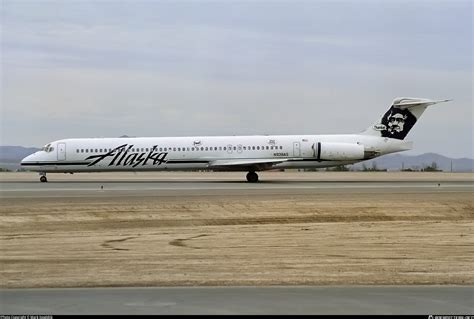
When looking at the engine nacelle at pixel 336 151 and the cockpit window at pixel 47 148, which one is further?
the cockpit window at pixel 47 148

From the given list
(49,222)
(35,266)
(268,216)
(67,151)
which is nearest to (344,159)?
(67,151)

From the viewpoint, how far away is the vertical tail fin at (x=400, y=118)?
156 ft

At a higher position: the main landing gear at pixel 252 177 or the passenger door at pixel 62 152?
the passenger door at pixel 62 152

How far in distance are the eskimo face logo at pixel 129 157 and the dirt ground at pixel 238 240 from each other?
16.9 metres

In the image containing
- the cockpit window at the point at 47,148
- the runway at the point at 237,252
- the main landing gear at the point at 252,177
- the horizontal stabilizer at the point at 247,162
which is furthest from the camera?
the cockpit window at the point at 47,148

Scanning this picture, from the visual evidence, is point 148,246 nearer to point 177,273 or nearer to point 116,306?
point 177,273

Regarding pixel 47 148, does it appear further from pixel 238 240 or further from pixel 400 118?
pixel 238 240

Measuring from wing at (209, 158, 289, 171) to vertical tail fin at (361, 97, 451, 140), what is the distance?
22.7ft

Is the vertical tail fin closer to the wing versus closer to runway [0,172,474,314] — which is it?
the wing

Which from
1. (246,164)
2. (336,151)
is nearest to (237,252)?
(246,164)

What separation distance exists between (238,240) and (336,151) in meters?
27.8

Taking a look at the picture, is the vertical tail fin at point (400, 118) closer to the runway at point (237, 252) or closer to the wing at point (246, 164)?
the wing at point (246, 164)

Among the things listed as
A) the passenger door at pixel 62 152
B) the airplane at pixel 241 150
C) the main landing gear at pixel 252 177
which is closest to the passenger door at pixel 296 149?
the airplane at pixel 241 150

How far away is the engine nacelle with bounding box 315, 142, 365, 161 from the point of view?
46156 millimetres
